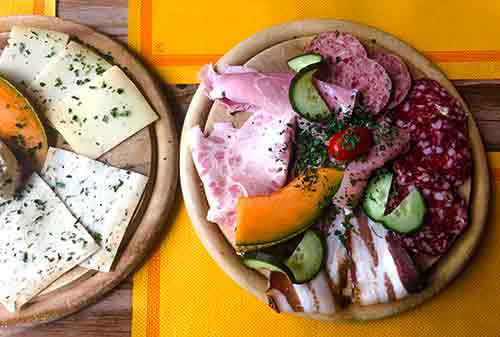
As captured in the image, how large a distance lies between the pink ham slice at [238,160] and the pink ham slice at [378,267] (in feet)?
0.91

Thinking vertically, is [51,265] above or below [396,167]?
below

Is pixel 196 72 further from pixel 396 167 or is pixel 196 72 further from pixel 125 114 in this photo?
pixel 396 167

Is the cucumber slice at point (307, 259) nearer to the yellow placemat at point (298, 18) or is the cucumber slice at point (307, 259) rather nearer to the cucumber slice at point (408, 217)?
the cucumber slice at point (408, 217)

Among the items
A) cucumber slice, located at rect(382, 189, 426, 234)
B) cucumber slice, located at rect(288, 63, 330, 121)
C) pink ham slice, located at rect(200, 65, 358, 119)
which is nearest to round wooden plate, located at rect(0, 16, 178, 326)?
pink ham slice, located at rect(200, 65, 358, 119)

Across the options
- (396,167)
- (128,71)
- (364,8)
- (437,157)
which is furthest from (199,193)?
(364,8)

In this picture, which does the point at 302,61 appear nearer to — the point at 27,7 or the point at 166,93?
the point at 166,93

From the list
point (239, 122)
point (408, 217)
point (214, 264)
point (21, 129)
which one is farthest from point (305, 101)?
point (21, 129)

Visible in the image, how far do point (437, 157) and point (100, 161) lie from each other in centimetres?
100

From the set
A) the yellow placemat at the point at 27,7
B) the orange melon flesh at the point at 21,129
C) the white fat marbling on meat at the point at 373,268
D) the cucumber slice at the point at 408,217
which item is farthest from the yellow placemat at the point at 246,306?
the yellow placemat at the point at 27,7

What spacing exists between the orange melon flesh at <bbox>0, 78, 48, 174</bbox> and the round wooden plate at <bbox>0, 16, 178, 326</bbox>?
5 centimetres

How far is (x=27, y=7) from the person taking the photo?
6.29ft

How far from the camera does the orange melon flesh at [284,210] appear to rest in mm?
1537

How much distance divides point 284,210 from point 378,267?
31 cm

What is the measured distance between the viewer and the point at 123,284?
1748 millimetres
